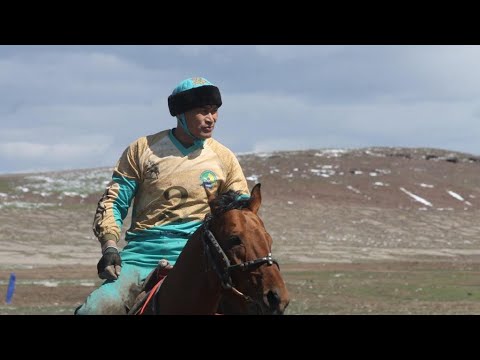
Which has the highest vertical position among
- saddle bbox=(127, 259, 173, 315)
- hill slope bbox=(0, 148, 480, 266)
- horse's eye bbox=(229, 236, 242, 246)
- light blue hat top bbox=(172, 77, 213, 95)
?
→ light blue hat top bbox=(172, 77, 213, 95)

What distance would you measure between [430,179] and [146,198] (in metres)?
61.5

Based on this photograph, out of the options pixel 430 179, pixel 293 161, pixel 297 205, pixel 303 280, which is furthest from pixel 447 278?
pixel 293 161

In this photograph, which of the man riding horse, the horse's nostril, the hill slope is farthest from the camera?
the hill slope

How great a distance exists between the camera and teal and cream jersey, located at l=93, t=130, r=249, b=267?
5480 millimetres

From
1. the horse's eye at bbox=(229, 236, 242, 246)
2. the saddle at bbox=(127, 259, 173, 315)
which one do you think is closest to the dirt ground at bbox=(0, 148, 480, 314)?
the saddle at bbox=(127, 259, 173, 315)

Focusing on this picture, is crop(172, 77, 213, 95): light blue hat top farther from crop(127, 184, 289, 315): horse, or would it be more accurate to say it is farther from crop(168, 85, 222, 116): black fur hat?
crop(127, 184, 289, 315): horse

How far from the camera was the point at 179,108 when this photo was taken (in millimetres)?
5484

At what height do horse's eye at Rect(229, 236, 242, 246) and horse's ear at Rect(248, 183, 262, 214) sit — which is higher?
horse's ear at Rect(248, 183, 262, 214)

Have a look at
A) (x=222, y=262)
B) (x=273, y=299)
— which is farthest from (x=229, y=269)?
(x=273, y=299)

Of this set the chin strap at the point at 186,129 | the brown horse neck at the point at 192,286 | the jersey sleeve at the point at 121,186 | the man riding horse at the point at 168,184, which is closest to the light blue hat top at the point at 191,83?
the man riding horse at the point at 168,184

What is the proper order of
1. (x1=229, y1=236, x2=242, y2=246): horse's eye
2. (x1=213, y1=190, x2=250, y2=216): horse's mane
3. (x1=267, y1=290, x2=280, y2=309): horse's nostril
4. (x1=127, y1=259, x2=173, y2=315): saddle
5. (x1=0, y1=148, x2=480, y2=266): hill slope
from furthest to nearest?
(x1=0, y1=148, x2=480, y2=266): hill slope
(x1=127, y1=259, x2=173, y2=315): saddle
(x1=213, y1=190, x2=250, y2=216): horse's mane
(x1=229, y1=236, x2=242, y2=246): horse's eye
(x1=267, y1=290, x2=280, y2=309): horse's nostril

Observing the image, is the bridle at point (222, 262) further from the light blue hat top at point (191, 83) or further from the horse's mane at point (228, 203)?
the light blue hat top at point (191, 83)

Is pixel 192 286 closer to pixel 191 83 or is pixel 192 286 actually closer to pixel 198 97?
pixel 198 97
